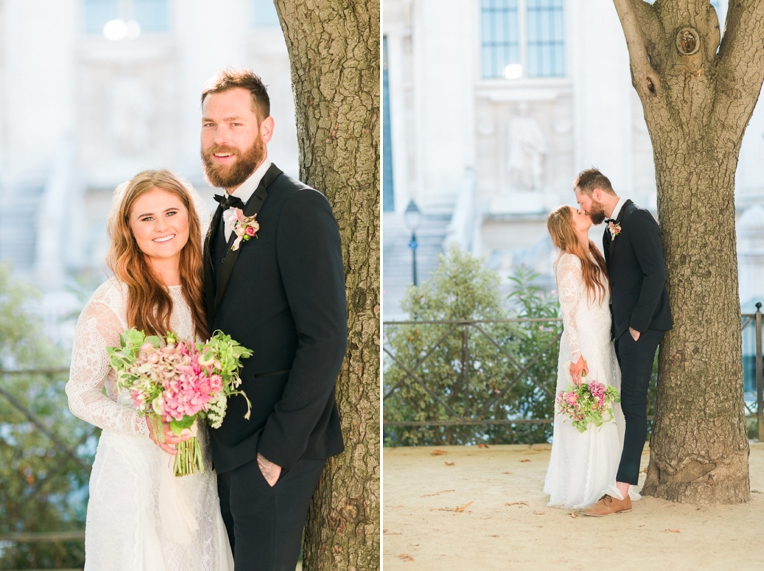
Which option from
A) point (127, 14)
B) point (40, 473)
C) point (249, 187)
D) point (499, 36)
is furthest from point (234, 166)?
point (127, 14)

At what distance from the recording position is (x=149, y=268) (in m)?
2.47

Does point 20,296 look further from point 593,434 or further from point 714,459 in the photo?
point 714,459

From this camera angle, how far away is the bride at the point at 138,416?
7.65 ft

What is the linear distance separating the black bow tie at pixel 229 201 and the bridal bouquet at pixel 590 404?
2727 mm

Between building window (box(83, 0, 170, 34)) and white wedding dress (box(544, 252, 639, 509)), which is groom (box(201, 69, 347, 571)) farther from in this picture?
building window (box(83, 0, 170, 34))

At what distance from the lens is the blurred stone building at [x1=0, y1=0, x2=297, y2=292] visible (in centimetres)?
1501

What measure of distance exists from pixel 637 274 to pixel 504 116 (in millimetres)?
10190

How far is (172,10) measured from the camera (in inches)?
620

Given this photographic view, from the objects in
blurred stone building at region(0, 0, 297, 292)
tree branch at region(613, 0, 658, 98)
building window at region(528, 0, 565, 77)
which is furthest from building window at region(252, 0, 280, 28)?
tree branch at region(613, 0, 658, 98)

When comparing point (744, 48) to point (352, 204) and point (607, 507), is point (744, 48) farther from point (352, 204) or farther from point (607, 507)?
point (352, 204)

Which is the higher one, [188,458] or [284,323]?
[284,323]

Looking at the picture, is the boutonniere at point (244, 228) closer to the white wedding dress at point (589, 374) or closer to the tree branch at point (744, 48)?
the white wedding dress at point (589, 374)

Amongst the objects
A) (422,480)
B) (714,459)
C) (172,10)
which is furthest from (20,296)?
(172,10)

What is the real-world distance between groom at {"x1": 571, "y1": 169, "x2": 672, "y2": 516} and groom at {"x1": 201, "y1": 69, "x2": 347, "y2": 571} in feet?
8.36
